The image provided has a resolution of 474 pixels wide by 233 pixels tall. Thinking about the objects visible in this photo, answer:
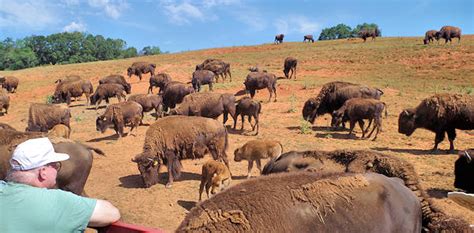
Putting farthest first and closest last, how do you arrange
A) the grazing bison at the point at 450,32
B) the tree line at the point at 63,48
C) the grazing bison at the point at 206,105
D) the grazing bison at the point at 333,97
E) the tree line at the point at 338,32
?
1. the tree line at the point at 338,32
2. the tree line at the point at 63,48
3. the grazing bison at the point at 450,32
4. the grazing bison at the point at 333,97
5. the grazing bison at the point at 206,105

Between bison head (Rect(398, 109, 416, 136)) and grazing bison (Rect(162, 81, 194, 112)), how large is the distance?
11.7 metres

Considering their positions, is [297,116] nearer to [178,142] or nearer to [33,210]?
[178,142]

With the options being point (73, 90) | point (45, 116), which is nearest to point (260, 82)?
point (45, 116)

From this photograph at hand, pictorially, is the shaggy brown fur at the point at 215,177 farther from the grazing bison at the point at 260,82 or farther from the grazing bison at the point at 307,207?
the grazing bison at the point at 260,82

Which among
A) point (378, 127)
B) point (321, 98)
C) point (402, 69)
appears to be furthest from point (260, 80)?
point (402, 69)

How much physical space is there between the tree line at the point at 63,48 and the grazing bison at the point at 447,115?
97.0 m

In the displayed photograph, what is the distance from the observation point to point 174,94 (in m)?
23.2

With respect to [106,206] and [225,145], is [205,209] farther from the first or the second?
[225,145]

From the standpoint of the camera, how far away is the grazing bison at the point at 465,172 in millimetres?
9381

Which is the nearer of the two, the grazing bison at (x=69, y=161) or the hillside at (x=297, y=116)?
the grazing bison at (x=69, y=161)

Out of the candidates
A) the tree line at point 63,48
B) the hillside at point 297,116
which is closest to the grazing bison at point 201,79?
the hillside at point 297,116

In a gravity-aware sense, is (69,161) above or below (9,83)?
below

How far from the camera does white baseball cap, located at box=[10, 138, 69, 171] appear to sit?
9.77 feet

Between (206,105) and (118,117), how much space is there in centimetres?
375
